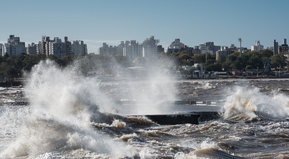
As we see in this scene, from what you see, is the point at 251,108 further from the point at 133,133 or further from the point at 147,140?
the point at 147,140

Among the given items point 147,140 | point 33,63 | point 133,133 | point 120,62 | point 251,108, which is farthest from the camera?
point 120,62

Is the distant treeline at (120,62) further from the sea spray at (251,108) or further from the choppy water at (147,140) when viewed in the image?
the choppy water at (147,140)

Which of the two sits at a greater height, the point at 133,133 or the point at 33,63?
the point at 33,63

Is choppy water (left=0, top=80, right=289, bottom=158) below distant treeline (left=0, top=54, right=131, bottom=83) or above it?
below

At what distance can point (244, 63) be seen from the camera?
479 feet

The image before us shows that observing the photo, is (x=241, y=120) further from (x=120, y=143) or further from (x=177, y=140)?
(x=120, y=143)

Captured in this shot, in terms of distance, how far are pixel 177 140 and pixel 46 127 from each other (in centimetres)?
522

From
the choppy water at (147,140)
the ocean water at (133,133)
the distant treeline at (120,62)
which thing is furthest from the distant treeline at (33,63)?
the choppy water at (147,140)

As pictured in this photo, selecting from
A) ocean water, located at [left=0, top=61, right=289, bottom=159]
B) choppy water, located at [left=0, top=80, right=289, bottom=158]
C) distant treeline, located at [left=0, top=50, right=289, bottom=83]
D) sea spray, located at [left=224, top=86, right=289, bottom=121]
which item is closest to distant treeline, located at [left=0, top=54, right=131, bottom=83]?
distant treeline, located at [left=0, top=50, right=289, bottom=83]

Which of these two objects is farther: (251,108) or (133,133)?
(251,108)

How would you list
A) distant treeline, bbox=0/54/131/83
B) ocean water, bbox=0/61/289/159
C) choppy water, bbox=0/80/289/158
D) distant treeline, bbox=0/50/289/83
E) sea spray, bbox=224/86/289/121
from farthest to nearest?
distant treeline, bbox=0/50/289/83, distant treeline, bbox=0/54/131/83, sea spray, bbox=224/86/289/121, ocean water, bbox=0/61/289/159, choppy water, bbox=0/80/289/158

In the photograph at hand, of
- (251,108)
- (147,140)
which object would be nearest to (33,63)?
(251,108)

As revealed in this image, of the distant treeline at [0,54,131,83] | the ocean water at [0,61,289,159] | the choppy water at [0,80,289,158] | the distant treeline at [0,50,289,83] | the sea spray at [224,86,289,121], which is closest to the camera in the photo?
the choppy water at [0,80,289,158]

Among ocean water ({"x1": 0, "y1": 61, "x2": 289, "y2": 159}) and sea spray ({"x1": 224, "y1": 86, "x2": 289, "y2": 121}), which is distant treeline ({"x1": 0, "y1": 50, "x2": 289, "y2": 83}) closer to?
sea spray ({"x1": 224, "y1": 86, "x2": 289, "y2": 121})
